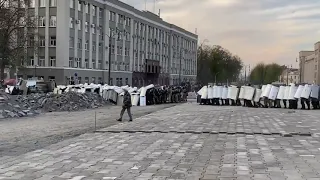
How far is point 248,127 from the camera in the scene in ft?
50.8

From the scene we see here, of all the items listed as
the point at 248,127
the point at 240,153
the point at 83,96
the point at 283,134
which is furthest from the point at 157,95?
the point at 240,153

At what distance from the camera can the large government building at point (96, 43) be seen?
→ 61406mm

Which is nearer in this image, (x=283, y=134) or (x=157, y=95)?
(x=283, y=134)

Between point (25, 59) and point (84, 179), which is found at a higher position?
point (25, 59)

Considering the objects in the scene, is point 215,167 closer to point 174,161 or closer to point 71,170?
point 174,161

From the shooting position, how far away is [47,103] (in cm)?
2892

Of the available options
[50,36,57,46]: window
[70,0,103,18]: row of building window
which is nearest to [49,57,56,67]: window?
[50,36,57,46]: window

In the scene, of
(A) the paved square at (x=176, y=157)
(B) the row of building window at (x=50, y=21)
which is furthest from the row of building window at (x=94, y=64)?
(A) the paved square at (x=176, y=157)

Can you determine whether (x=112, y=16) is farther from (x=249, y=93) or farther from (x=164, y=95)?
(x=249, y=93)

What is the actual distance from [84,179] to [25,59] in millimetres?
49820

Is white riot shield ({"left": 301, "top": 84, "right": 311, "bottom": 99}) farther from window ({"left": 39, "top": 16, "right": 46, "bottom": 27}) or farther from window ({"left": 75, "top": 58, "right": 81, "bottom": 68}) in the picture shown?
window ({"left": 39, "top": 16, "right": 46, "bottom": 27})

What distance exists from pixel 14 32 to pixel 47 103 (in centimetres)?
2593

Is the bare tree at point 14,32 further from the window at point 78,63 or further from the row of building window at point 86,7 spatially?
the window at point 78,63

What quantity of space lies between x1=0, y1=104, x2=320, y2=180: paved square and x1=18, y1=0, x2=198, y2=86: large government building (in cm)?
4513
